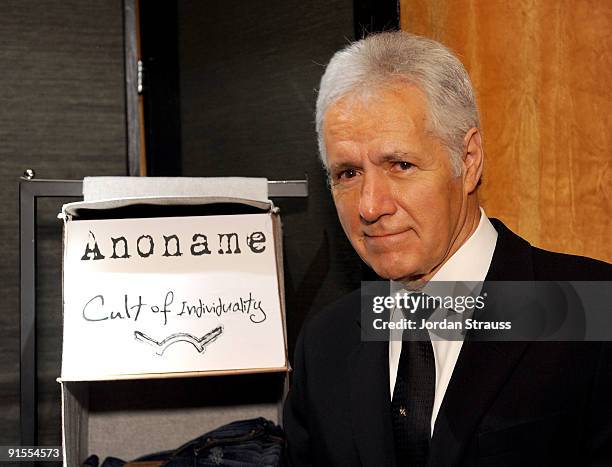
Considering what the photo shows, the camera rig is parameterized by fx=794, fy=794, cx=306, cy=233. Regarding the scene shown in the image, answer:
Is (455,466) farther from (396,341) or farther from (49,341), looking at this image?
(49,341)

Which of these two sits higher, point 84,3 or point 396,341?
point 84,3

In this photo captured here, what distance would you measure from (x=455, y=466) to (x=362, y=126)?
56 centimetres

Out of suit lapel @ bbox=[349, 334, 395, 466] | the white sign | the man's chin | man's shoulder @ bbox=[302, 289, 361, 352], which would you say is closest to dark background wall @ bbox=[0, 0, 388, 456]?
the white sign

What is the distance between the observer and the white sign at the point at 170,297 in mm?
1764

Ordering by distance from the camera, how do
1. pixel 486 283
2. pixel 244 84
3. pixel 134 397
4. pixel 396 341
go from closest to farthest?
pixel 486 283, pixel 396 341, pixel 134 397, pixel 244 84

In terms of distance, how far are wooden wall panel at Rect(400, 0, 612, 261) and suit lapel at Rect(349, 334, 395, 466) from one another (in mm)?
620

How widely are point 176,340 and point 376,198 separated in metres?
0.69

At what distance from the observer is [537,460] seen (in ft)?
4.07

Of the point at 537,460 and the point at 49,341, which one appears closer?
the point at 537,460

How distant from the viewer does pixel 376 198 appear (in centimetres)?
130

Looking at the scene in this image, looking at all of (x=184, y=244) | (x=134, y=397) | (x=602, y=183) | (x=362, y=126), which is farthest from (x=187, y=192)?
(x=602, y=183)

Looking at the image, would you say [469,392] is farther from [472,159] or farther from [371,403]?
[472,159]

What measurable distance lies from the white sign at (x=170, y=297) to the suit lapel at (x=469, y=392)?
0.59 metres

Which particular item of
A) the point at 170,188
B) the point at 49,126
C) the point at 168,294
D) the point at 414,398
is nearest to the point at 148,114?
the point at 49,126
